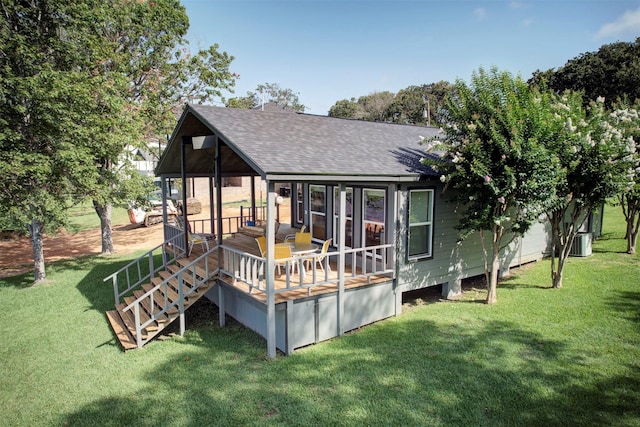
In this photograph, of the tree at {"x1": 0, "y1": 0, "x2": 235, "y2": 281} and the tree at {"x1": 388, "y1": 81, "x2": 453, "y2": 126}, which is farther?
the tree at {"x1": 388, "y1": 81, "x2": 453, "y2": 126}

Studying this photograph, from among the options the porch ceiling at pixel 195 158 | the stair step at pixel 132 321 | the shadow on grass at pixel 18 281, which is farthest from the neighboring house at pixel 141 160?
the stair step at pixel 132 321

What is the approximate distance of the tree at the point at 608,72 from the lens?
1357 inches

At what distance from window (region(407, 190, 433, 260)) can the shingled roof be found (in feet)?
2.29

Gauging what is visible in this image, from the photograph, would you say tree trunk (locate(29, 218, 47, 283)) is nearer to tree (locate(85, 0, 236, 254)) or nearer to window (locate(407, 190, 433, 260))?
tree (locate(85, 0, 236, 254))

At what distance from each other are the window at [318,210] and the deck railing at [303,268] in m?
1.58

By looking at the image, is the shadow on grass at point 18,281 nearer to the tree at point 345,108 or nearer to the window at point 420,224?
the window at point 420,224

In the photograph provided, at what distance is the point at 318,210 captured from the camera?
452 inches

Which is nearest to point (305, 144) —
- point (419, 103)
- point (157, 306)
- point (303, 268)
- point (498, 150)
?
point (303, 268)

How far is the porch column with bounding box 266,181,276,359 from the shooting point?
6.80 m

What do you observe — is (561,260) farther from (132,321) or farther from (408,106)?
(408,106)

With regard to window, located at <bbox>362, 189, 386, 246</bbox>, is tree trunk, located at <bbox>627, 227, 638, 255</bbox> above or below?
below

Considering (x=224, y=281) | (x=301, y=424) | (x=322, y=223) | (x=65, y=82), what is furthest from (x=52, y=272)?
(x=301, y=424)

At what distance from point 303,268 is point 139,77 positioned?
581 inches

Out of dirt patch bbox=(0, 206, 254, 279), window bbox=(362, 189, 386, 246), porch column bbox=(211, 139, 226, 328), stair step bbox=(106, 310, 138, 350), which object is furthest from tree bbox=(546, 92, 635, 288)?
dirt patch bbox=(0, 206, 254, 279)
